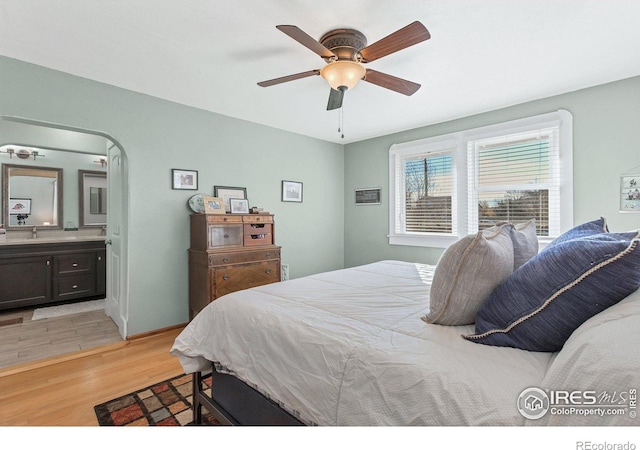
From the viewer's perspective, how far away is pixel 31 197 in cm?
459

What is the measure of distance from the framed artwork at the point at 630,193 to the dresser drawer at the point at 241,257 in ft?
11.4

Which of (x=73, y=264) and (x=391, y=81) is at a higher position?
(x=391, y=81)

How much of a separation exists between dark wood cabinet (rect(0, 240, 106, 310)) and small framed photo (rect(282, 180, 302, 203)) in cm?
285

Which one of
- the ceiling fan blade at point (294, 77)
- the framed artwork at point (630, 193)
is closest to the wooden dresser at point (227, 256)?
the ceiling fan blade at point (294, 77)

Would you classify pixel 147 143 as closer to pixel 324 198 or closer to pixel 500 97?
pixel 324 198

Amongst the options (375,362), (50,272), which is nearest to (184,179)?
(50,272)

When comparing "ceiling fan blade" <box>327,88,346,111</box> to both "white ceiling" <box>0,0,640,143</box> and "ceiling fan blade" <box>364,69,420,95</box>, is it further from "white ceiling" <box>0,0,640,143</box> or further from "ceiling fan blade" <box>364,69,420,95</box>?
"white ceiling" <box>0,0,640,143</box>

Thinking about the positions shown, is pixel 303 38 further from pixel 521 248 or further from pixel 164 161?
pixel 164 161

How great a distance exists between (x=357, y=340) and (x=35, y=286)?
16.1 feet

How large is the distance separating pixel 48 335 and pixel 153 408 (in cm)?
217

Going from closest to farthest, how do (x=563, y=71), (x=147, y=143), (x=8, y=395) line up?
(x=8, y=395) → (x=563, y=71) → (x=147, y=143)

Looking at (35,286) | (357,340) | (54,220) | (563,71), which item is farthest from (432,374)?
(54,220)

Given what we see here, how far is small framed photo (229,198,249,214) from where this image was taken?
12.3 ft

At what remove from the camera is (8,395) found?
216 centimetres
